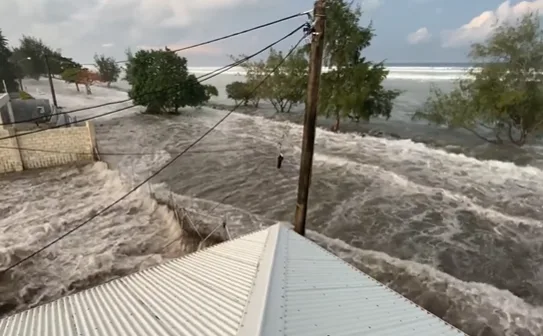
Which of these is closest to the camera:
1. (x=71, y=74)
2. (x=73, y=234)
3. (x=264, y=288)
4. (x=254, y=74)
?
(x=264, y=288)

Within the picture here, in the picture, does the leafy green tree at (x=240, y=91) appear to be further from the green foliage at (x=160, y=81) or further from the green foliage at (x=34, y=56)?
the green foliage at (x=34, y=56)

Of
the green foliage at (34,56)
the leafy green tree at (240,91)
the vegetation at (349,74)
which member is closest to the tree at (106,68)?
the green foliage at (34,56)

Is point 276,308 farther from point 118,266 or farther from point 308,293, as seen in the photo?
point 118,266

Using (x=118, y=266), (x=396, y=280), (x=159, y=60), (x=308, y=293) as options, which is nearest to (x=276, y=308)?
(x=308, y=293)

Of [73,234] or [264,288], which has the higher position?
[264,288]

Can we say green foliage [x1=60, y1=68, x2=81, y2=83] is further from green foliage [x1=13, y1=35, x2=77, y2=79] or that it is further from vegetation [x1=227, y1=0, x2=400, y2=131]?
vegetation [x1=227, y1=0, x2=400, y2=131]

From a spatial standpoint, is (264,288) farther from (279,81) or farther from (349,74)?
(279,81)

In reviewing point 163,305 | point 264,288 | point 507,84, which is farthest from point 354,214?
point 507,84
